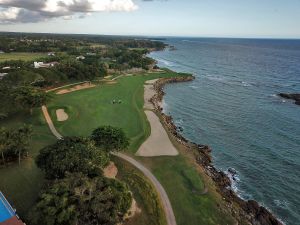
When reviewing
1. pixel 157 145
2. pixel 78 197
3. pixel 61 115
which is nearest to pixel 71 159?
pixel 78 197

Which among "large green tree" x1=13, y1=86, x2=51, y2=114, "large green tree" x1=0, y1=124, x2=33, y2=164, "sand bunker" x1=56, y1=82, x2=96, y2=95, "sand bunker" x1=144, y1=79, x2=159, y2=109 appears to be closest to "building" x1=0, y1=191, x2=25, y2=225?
"large green tree" x1=0, y1=124, x2=33, y2=164

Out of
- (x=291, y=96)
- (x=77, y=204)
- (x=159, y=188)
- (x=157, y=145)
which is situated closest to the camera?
(x=77, y=204)

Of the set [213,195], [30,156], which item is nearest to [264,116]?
[213,195]

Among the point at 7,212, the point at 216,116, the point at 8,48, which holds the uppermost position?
the point at 7,212

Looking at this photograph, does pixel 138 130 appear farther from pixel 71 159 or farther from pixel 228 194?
pixel 71 159

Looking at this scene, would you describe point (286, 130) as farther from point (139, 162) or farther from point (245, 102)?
point (139, 162)
